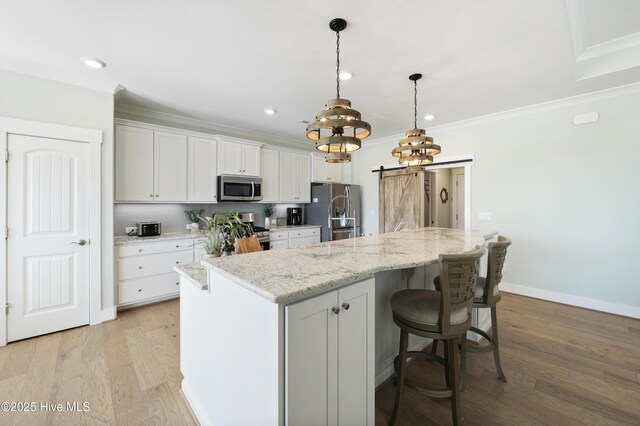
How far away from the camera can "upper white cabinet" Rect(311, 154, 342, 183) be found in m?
5.62

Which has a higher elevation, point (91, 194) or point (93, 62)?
point (93, 62)

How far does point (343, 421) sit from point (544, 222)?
13.1ft

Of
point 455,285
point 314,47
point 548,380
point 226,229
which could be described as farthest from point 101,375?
point 548,380

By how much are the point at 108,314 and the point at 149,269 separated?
0.63 meters

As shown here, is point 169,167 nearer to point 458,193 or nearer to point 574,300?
point 574,300

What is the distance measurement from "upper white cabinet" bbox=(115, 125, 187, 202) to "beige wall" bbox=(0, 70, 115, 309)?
0.40 m

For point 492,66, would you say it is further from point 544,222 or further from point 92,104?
point 92,104

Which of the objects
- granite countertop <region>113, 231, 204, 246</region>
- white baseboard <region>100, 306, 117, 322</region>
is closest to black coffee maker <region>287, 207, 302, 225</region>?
granite countertop <region>113, 231, 204, 246</region>

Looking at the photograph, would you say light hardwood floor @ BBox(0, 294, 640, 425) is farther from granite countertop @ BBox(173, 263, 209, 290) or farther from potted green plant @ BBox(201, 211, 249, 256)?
potted green plant @ BBox(201, 211, 249, 256)

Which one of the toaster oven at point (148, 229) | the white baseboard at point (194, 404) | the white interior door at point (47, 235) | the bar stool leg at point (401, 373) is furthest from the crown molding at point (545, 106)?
the white interior door at point (47, 235)

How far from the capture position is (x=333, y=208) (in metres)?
5.32

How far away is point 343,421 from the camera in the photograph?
3.94ft

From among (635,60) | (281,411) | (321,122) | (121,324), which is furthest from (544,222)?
(121,324)

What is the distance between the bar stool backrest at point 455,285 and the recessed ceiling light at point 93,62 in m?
3.41
